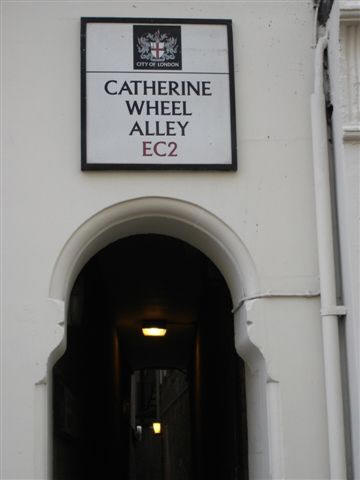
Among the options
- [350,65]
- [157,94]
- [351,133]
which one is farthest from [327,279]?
[157,94]

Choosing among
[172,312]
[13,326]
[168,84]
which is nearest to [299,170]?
[168,84]

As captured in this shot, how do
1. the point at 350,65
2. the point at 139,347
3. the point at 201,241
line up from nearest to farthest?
1. the point at 350,65
2. the point at 201,241
3. the point at 139,347

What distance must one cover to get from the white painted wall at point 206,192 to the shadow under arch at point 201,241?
0.05 metres

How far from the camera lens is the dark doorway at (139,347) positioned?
8.60 m

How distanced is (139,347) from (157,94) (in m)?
10.2

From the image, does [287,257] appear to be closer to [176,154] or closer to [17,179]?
[176,154]

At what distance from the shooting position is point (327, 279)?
603 cm

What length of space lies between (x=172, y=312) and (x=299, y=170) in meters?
6.99

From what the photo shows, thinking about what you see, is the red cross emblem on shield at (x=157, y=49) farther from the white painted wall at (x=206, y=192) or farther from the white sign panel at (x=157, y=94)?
the white painted wall at (x=206, y=192)

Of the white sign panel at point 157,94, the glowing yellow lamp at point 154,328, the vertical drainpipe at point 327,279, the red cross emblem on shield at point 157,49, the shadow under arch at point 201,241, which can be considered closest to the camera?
the vertical drainpipe at point 327,279

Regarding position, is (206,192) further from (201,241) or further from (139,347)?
(139,347)

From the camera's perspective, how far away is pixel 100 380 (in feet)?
37.4

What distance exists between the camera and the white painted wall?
19.3 ft

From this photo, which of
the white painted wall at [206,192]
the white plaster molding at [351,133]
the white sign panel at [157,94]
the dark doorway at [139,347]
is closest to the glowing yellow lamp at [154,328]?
the dark doorway at [139,347]
